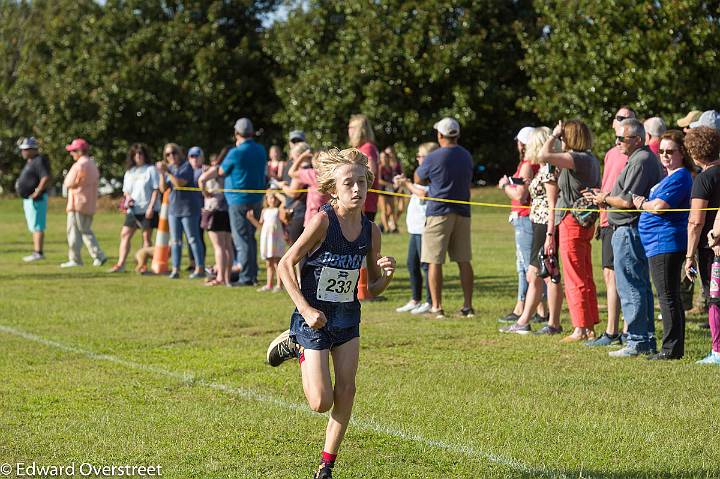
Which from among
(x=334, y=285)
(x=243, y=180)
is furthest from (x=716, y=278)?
(x=243, y=180)

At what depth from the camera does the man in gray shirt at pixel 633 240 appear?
964 cm

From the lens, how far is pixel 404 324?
1183 cm

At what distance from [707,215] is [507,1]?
34867 millimetres

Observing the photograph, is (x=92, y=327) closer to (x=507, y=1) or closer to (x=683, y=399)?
(x=683, y=399)

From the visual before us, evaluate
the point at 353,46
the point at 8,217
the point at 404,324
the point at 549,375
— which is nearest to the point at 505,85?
the point at 353,46

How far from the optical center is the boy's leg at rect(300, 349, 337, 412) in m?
5.72

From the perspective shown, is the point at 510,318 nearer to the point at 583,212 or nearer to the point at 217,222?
the point at 583,212

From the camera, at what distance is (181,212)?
16828 mm

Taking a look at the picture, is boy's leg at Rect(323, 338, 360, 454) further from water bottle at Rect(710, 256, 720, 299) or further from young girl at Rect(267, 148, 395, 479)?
water bottle at Rect(710, 256, 720, 299)

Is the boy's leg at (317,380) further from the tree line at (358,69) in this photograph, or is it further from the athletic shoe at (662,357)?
the tree line at (358,69)

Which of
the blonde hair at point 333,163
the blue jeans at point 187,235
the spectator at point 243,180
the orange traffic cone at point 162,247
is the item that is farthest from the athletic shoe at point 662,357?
the orange traffic cone at point 162,247

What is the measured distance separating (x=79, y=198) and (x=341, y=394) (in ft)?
44.9

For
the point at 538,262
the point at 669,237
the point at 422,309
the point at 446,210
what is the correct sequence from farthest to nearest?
1. the point at 422,309
2. the point at 446,210
3. the point at 538,262
4. the point at 669,237

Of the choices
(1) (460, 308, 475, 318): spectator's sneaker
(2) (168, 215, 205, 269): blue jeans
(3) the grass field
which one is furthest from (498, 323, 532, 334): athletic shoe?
(2) (168, 215, 205, 269): blue jeans
